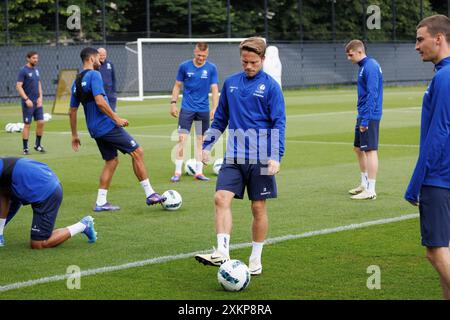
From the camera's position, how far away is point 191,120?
15703mm

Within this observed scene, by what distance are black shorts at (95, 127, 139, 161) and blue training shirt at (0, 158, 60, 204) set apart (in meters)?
2.81

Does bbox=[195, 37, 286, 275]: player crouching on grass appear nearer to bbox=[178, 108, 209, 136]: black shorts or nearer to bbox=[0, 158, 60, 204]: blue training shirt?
bbox=[0, 158, 60, 204]: blue training shirt

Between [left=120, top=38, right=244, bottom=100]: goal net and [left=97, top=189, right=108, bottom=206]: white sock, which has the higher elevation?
[left=97, top=189, right=108, bottom=206]: white sock

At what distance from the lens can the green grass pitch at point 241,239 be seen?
7.71 metres

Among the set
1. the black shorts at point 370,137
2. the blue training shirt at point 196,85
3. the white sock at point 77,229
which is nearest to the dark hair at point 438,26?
the white sock at point 77,229

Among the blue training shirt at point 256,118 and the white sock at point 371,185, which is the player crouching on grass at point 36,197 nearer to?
the blue training shirt at point 256,118

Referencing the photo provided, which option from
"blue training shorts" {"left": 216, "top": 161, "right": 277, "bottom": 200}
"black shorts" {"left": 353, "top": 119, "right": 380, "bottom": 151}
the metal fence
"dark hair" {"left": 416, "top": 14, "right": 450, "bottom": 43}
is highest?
"dark hair" {"left": 416, "top": 14, "right": 450, "bottom": 43}

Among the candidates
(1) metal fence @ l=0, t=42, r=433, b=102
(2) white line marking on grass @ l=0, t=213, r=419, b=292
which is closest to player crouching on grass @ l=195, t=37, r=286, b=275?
(2) white line marking on grass @ l=0, t=213, r=419, b=292

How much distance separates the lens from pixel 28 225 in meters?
11.0

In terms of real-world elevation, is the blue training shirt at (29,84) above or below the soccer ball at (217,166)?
above

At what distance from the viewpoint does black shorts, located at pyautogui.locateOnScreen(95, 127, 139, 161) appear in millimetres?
12141

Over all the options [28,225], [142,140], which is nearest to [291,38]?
[142,140]

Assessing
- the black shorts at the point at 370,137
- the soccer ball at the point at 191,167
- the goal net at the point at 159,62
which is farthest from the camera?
the goal net at the point at 159,62

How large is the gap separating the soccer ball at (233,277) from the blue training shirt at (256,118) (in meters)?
1.15
